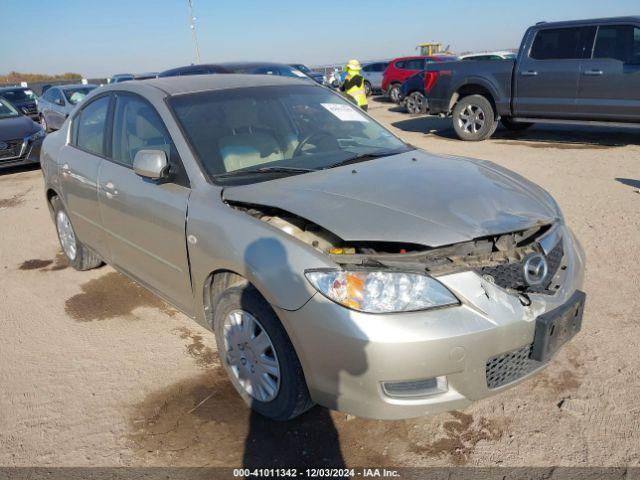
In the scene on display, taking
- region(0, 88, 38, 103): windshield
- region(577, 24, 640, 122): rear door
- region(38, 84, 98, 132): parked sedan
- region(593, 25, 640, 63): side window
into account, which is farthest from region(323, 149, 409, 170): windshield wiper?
region(0, 88, 38, 103): windshield

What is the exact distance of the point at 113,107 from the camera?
3943 mm

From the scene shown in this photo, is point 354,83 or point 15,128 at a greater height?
point 354,83

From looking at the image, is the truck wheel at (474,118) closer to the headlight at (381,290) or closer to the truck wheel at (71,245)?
the truck wheel at (71,245)

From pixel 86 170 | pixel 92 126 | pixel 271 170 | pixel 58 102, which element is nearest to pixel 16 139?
pixel 58 102

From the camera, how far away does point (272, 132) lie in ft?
11.5

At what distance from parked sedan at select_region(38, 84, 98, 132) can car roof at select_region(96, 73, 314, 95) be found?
10908mm

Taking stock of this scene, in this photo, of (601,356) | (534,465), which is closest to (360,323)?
(534,465)

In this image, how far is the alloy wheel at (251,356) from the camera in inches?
103

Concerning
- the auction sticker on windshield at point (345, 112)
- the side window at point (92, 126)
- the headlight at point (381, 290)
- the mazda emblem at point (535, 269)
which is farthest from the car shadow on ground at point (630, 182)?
the side window at point (92, 126)

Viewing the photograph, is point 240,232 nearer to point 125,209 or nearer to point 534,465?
point 125,209

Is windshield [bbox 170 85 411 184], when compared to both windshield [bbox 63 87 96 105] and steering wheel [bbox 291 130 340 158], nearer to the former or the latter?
steering wheel [bbox 291 130 340 158]

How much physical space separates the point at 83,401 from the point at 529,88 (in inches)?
371

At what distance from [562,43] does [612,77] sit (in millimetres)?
1143

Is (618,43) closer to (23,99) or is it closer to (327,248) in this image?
(327,248)
